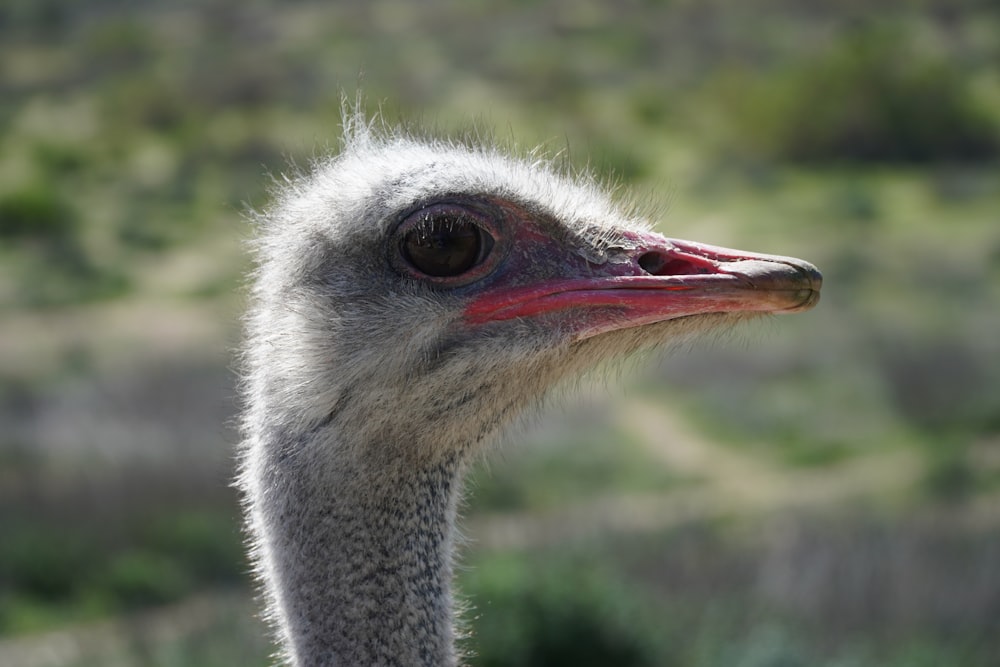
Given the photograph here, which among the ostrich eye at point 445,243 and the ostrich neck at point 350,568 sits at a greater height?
the ostrich eye at point 445,243

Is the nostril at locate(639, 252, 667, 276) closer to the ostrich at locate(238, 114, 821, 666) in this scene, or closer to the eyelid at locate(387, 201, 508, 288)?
the ostrich at locate(238, 114, 821, 666)

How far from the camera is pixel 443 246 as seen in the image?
7.92 feet

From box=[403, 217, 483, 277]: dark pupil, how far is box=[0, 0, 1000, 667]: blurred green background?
0.55m

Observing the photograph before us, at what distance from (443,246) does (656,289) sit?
0.38 metres

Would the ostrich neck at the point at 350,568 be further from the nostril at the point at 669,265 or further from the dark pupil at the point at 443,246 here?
the nostril at the point at 669,265

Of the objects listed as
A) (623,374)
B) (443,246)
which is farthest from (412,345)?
(623,374)

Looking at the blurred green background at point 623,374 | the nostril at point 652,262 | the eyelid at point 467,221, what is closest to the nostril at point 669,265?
the nostril at point 652,262

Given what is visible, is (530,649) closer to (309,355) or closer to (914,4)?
(309,355)

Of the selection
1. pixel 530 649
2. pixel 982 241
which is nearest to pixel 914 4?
pixel 982 241

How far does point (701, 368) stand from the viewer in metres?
18.1

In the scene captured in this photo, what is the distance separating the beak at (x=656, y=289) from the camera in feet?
7.54

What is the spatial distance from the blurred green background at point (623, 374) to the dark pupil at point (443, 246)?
55 cm

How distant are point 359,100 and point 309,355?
0.76 meters

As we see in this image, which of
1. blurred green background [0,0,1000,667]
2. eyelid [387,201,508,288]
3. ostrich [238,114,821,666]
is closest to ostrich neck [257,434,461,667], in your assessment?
ostrich [238,114,821,666]
